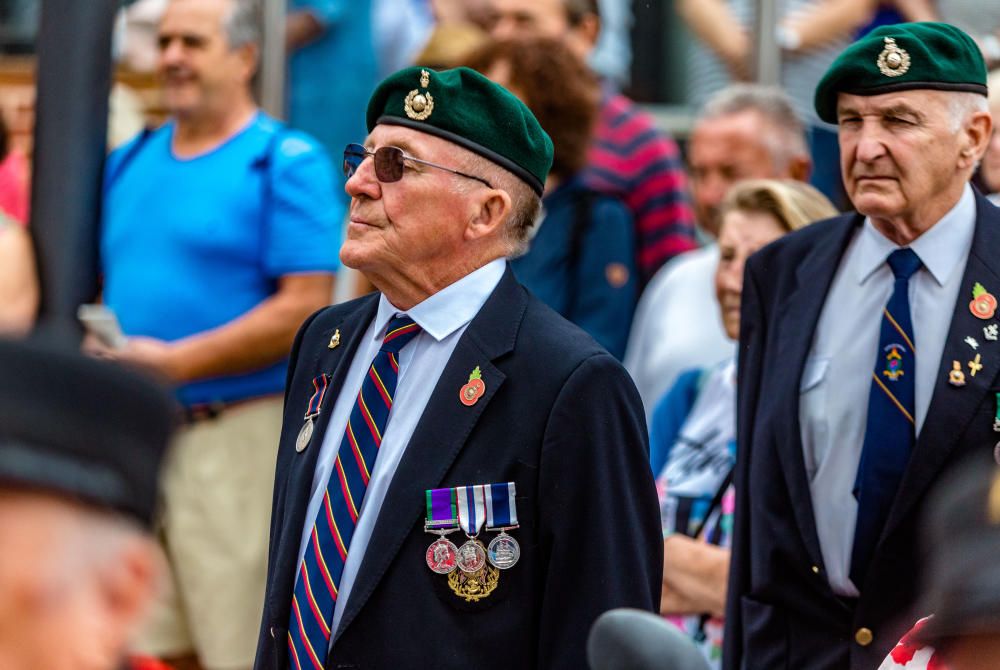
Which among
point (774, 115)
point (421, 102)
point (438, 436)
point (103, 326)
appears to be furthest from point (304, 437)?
point (774, 115)

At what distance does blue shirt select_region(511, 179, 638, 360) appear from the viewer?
5914 mm

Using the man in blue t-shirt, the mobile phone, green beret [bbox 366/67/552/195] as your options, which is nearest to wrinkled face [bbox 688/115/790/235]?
the man in blue t-shirt

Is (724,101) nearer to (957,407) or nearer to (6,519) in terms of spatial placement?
(957,407)

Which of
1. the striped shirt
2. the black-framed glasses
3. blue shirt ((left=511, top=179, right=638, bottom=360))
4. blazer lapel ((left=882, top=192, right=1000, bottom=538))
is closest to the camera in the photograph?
the black-framed glasses

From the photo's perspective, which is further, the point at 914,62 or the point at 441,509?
the point at 914,62

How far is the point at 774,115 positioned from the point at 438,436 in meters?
3.30

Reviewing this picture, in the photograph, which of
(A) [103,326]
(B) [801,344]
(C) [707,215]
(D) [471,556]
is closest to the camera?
(D) [471,556]

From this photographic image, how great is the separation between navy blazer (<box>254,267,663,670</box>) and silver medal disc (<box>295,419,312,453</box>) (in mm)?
158

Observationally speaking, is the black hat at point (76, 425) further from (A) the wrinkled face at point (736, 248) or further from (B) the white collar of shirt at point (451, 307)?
(A) the wrinkled face at point (736, 248)

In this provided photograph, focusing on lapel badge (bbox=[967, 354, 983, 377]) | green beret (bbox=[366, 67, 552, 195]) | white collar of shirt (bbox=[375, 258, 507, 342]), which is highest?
green beret (bbox=[366, 67, 552, 195])

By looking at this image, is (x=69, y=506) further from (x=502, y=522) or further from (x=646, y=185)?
(x=646, y=185)

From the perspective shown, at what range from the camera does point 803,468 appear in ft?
13.3

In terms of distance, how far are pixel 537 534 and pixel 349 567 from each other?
0.38 metres

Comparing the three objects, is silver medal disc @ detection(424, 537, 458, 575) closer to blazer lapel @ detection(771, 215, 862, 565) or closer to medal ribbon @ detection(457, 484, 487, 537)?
medal ribbon @ detection(457, 484, 487, 537)
